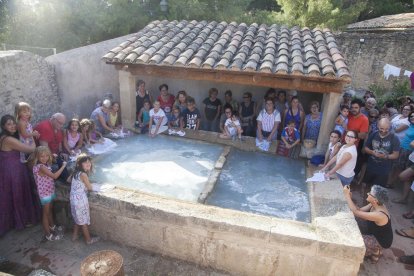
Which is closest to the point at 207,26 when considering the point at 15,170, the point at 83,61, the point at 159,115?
the point at 159,115

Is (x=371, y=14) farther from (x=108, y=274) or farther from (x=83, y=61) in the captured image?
(x=108, y=274)

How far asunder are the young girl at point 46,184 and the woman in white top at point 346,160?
4830mm

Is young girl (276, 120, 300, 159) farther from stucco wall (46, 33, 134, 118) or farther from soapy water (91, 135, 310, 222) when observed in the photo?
stucco wall (46, 33, 134, 118)

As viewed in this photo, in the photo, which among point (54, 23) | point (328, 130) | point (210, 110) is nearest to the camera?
point (328, 130)

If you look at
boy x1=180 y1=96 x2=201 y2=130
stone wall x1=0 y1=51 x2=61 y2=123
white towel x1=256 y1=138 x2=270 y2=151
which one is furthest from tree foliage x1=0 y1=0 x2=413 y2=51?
white towel x1=256 y1=138 x2=270 y2=151

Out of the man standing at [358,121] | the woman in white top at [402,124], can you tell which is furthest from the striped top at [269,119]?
the woman in white top at [402,124]

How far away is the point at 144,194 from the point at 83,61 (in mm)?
4896

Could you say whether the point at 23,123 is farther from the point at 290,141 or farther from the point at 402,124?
the point at 402,124

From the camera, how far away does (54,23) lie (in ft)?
41.4

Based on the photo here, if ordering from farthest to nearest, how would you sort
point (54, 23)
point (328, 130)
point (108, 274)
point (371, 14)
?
point (371, 14) → point (54, 23) → point (328, 130) → point (108, 274)

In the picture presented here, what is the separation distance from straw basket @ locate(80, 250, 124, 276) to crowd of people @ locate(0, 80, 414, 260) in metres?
1.51

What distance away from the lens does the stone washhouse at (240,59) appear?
20.2 ft

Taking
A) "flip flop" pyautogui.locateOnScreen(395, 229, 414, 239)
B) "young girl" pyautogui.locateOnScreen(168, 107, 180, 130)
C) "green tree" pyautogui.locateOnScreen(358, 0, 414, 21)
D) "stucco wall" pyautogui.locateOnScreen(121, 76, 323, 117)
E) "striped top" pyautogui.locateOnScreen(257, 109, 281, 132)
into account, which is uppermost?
"green tree" pyautogui.locateOnScreen(358, 0, 414, 21)

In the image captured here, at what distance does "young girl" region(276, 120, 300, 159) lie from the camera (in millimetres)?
6949
